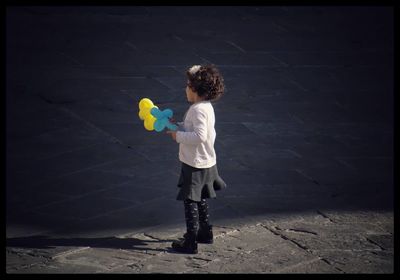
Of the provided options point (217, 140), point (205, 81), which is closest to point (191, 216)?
point (205, 81)

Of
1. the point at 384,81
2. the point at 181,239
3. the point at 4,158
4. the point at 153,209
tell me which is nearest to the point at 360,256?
the point at 181,239

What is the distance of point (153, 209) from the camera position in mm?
5496

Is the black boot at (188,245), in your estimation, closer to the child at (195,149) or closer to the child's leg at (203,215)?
the child at (195,149)

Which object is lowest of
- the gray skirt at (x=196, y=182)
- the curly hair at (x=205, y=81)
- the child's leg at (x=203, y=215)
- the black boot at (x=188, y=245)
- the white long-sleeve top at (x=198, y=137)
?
the black boot at (x=188, y=245)

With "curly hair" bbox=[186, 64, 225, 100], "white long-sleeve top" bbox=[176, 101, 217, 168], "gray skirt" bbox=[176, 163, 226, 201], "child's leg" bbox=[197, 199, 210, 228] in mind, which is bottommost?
"child's leg" bbox=[197, 199, 210, 228]

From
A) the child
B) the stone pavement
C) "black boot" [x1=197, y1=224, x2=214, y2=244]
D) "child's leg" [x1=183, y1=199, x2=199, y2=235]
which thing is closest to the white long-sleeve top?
the child

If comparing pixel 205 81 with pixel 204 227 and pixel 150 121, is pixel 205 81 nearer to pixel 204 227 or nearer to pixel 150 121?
pixel 150 121

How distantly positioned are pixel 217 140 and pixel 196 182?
2.02 metres

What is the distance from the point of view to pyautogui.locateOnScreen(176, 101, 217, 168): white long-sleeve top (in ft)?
15.4

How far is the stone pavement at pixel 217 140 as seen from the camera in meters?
4.86

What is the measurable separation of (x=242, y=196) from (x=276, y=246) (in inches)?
36.6

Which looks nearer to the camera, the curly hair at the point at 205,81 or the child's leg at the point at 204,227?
the curly hair at the point at 205,81

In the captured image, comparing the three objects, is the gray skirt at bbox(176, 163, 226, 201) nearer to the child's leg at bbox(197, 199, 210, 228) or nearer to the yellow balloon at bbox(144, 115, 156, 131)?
the child's leg at bbox(197, 199, 210, 228)

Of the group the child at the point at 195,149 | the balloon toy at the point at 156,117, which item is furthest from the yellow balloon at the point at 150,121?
the child at the point at 195,149
